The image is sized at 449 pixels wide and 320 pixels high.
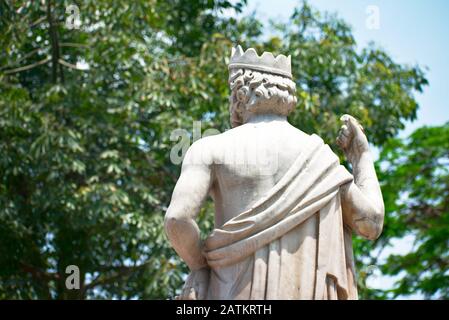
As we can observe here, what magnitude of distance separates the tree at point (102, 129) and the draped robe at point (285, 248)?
10198mm

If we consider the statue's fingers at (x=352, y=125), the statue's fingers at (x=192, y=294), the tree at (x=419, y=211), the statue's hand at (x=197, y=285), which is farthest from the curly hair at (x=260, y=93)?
the tree at (x=419, y=211)

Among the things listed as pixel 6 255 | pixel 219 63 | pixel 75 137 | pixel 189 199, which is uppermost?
pixel 219 63

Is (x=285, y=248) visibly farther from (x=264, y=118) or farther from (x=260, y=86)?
(x=260, y=86)

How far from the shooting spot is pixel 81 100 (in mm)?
19516

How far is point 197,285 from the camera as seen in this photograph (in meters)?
7.78

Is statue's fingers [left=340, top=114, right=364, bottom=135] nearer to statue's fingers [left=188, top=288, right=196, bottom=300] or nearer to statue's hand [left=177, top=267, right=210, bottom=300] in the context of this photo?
statue's hand [left=177, top=267, right=210, bottom=300]

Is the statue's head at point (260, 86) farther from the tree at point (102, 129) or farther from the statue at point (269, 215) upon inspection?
the tree at point (102, 129)

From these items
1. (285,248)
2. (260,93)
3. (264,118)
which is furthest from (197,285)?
(260,93)

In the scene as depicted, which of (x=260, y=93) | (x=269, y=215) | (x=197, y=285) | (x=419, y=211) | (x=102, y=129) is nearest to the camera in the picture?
(x=269, y=215)

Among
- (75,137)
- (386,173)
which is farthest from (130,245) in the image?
(386,173)

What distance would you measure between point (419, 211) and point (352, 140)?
16.9 meters
